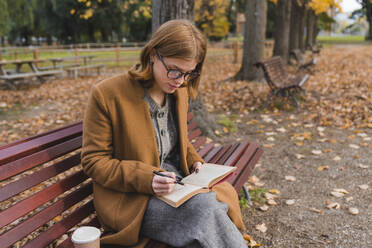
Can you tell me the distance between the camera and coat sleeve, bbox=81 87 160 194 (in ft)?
5.86

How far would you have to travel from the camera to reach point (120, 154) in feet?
6.41

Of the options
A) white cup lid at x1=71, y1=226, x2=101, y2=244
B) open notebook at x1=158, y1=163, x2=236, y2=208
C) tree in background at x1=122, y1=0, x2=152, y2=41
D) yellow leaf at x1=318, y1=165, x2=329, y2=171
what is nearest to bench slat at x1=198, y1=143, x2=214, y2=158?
open notebook at x1=158, y1=163, x2=236, y2=208

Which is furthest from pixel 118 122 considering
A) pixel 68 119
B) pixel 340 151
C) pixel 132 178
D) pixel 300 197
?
pixel 68 119

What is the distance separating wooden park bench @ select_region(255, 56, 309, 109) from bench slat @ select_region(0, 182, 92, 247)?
16.9ft

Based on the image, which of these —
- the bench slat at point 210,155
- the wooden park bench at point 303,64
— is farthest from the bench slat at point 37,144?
the wooden park bench at point 303,64

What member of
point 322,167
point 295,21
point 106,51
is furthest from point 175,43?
point 106,51

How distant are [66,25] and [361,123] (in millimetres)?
36199

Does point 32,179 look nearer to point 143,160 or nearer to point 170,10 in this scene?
point 143,160

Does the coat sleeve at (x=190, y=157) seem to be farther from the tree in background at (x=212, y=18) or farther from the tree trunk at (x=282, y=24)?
the tree in background at (x=212, y=18)

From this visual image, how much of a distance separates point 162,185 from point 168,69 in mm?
635

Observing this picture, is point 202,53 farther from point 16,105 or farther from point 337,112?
point 16,105

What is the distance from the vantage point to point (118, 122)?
6.17ft

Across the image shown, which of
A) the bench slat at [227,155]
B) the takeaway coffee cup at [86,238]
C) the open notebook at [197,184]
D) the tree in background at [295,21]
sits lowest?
the bench slat at [227,155]

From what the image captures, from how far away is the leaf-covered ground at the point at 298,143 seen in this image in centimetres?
298
